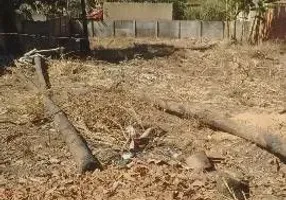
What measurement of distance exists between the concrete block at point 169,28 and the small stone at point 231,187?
1760 cm

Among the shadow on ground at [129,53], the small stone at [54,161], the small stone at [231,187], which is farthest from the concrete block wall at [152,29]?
the small stone at [231,187]

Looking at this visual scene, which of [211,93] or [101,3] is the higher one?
[101,3]

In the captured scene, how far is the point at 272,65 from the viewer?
14945mm

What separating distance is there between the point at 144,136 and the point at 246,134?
5.33ft

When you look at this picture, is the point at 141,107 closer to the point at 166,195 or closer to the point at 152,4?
the point at 166,195

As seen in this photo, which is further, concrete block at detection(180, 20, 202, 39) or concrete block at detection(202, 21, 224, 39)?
concrete block at detection(180, 20, 202, 39)

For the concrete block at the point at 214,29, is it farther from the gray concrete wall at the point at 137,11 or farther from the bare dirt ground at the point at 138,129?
the bare dirt ground at the point at 138,129

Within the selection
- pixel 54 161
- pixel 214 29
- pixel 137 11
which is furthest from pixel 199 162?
pixel 137 11

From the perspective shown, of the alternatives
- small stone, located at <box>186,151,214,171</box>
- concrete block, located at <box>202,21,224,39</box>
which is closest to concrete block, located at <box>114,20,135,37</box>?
concrete block, located at <box>202,21,224,39</box>

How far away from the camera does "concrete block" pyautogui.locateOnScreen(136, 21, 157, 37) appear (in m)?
23.4

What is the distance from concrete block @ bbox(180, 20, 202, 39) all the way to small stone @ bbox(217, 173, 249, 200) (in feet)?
56.8

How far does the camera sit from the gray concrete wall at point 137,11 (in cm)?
2475

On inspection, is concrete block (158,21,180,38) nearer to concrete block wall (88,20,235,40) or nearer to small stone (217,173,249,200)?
concrete block wall (88,20,235,40)

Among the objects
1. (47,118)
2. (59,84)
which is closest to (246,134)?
(47,118)
